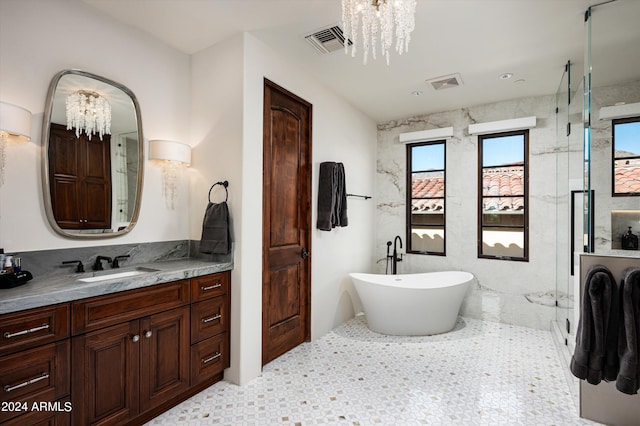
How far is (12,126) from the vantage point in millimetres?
1765

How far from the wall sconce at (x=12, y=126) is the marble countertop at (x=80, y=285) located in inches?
26.9

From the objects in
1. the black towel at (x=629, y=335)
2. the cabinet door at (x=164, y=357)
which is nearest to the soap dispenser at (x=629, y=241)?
the black towel at (x=629, y=335)

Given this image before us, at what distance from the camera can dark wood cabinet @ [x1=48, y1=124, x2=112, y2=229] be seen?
2072mm

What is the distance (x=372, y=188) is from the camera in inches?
189

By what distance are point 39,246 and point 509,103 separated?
15.8 feet

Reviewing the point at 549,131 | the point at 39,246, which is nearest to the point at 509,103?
the point at 549,131

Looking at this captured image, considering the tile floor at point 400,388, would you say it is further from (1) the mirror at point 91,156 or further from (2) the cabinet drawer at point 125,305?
(1) the mirror at point 91,156

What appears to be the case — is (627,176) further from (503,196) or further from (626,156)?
(503,196)

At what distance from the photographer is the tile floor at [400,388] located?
2133 millimetres

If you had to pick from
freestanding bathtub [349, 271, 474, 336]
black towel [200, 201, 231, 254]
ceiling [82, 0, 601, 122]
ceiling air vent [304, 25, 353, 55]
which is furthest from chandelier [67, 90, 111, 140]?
freestanding bathtub [349, 271, 474, 336]

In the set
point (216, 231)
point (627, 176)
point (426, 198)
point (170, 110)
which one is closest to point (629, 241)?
point (627, 176)

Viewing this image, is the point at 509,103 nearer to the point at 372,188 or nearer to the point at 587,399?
the point at 372,188

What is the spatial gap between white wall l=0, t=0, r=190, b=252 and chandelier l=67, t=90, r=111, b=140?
0.16m

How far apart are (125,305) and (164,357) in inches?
19.0
